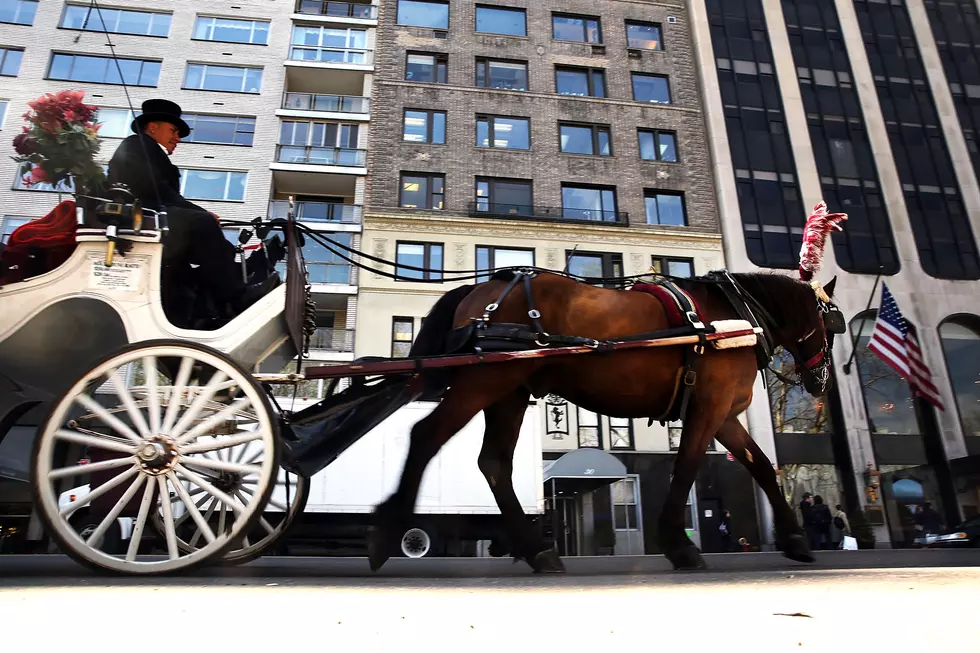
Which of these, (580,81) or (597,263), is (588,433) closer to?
(597,263)

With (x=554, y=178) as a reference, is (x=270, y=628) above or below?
below

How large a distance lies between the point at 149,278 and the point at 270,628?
2.74 m

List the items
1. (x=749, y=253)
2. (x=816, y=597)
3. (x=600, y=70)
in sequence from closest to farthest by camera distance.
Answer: (x=816, y=597), (x=749, y=253), (x=600, y=70)

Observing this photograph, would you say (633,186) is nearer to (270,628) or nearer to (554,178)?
(554,178)

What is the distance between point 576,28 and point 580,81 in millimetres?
3049

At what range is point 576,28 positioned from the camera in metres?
28.4

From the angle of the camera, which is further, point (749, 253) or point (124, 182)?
point (749, 253)

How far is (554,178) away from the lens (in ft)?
82.4

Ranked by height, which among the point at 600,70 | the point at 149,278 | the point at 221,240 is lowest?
the point at 149,278

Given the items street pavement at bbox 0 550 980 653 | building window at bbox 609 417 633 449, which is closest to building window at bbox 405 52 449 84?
building window at bbox 609 417 633 449

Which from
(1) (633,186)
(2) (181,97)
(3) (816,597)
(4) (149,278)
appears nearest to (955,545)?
(3) (816,597)

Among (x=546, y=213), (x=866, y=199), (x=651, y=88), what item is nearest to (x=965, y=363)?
(x=866, y=199)

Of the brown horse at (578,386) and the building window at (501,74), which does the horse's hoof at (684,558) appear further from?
the building window at (501,74)

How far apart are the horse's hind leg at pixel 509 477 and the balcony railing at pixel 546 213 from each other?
19690mm
